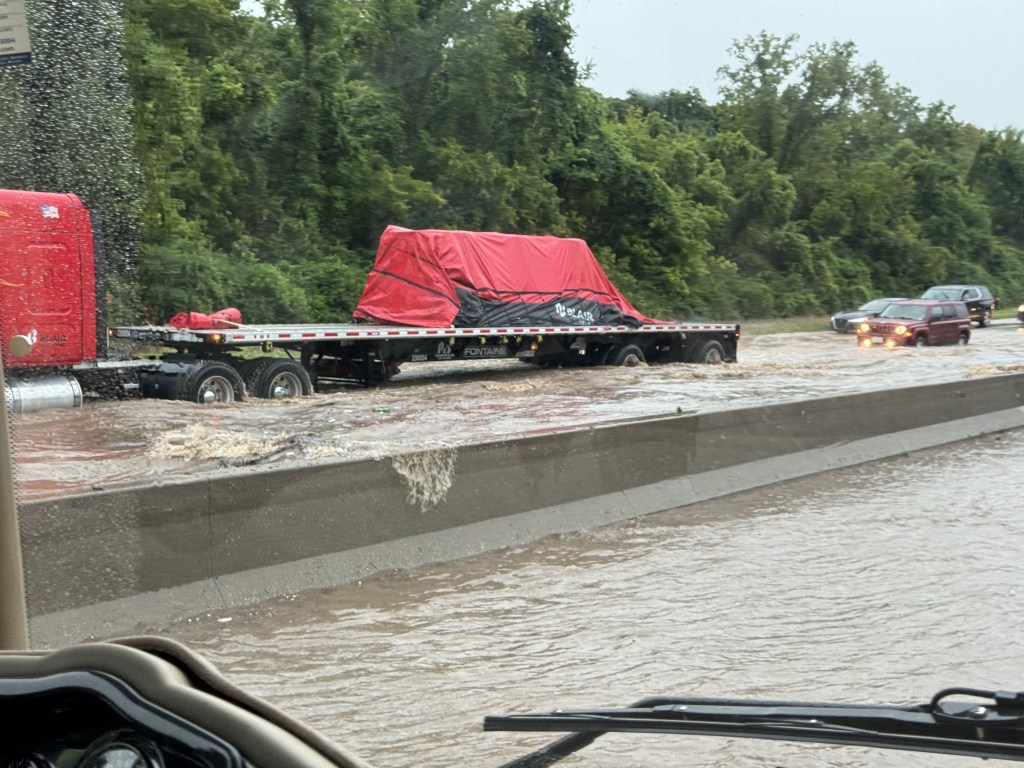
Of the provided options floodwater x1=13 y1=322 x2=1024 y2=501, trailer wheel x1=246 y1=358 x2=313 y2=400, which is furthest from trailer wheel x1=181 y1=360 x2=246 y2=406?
trailer wheel x1=246 y1=358 x2=313 y2=400

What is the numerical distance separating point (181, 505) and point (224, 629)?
0.70m

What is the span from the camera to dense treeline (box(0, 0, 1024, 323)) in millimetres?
27422

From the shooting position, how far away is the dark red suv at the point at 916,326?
35000 mm

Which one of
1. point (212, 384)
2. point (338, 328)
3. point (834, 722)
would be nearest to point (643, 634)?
point (834, 722)

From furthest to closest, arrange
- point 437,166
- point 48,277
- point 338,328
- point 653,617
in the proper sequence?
point 437,166 → point 338,328 → point 48,277 → point 653,617

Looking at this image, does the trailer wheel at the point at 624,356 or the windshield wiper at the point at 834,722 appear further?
the trailer wheel at the point at 624,356

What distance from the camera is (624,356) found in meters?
27.1

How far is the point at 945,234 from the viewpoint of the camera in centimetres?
7212

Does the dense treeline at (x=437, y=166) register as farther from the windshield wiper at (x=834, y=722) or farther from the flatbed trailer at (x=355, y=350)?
the windshield wiper at (x=834, y=722)

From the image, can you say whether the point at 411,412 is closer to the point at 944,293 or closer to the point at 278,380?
the point at 278,380

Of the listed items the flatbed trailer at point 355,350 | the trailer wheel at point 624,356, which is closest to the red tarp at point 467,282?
the flatbed trailer at point 355,350

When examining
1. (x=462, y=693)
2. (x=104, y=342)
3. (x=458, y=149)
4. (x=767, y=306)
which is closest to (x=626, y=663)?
(x=462, y=693)

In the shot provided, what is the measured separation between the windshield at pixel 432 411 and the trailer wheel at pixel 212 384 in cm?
9

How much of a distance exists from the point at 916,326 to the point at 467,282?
17.5m
